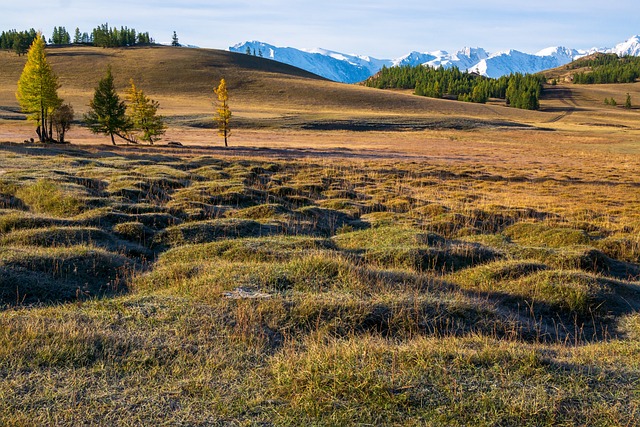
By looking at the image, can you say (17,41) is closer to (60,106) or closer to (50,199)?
(60,106)

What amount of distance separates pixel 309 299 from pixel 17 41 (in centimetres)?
19481

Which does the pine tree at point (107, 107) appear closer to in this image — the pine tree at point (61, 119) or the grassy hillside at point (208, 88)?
the pine tree at point (61, 119)

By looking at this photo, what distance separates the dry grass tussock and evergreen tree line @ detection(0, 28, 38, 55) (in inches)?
6627

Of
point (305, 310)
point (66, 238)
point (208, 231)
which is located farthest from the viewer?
point (208, 231)

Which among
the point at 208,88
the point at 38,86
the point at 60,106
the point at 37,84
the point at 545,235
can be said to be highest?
the point at 208,88

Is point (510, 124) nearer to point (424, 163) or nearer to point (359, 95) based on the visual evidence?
point (359, 95)

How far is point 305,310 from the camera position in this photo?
370 inches

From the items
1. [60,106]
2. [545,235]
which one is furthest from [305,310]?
[60,106]

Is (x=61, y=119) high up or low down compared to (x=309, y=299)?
up

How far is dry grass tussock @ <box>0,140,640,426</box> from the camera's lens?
19.8 feet

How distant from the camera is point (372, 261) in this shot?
14.6m

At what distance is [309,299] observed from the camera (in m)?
9.77

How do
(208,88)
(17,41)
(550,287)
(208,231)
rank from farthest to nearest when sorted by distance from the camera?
(17,41), (208,88), (208,231), (550,287)

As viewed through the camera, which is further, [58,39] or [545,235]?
[58,39]
